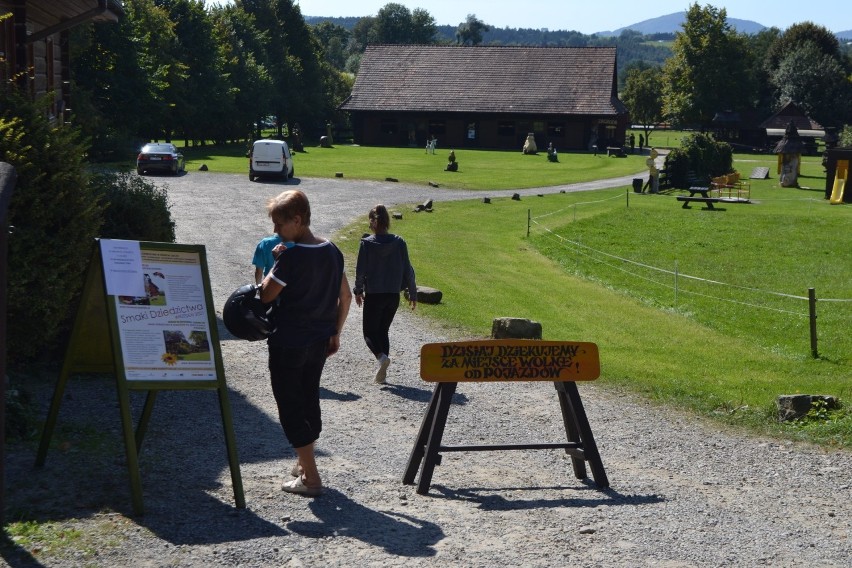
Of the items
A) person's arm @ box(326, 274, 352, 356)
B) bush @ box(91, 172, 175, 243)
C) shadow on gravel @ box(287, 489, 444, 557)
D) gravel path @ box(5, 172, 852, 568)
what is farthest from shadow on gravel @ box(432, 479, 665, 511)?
bush @ box(91, 172, 175, 243)

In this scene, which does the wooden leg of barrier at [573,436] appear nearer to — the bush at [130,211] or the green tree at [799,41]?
the bush at [130,211]

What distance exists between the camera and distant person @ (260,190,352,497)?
23.1 feet

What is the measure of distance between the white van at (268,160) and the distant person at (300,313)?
3517 cm

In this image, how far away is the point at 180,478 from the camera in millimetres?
7598

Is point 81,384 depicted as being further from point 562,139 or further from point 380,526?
point 562,139

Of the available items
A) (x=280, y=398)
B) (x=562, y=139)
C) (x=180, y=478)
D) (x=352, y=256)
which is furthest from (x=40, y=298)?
(x=562, y=139)

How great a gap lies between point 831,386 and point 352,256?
11.6 meters

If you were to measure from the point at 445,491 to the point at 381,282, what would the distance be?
3.89 metres

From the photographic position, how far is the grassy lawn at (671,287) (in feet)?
42.1

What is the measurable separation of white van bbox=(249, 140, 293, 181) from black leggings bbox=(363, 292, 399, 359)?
31.1 m

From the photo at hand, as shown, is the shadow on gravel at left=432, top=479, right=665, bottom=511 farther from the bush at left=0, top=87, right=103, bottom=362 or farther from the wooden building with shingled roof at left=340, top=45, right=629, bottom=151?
the wooden building with shingled roof at left=340, top=45, right=629, bottom=151

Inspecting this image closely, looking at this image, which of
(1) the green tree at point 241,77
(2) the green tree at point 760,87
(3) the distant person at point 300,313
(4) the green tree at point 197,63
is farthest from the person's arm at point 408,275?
(2) the green tree at point 760,87

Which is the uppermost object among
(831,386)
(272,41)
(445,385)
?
(272,41)

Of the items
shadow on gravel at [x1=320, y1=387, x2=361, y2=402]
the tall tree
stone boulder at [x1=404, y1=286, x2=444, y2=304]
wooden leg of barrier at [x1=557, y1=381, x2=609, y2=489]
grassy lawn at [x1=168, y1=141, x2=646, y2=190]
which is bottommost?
grassy lawn at [x1=168, y1=141, x2=646, y2=190]
